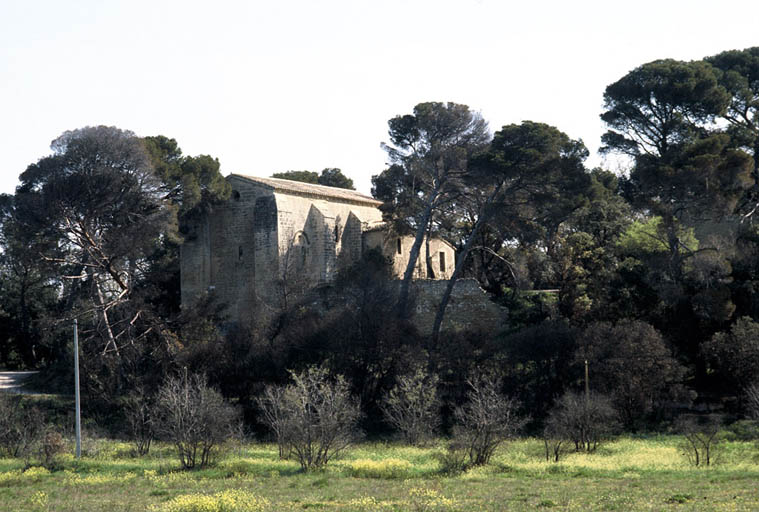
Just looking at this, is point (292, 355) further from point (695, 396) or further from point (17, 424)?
point (695, 396)

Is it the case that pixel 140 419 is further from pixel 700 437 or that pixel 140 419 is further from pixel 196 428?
pixel 700 437

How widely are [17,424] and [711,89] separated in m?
26.5

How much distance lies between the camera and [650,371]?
92.0ft

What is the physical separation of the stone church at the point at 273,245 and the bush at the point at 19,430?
11.1m

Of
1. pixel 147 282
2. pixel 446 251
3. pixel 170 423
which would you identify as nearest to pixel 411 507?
pixel 170 423

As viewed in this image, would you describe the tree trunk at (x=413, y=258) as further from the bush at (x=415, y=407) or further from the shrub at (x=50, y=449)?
the shrub at (x=50, y=449)

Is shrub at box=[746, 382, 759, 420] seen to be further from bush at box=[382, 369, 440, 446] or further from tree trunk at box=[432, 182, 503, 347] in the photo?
tree trunk at box=[432, 182, 503, 347]

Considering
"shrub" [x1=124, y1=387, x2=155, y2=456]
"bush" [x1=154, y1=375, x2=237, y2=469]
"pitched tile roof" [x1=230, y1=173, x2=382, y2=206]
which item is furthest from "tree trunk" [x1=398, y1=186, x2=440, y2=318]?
"bush" [x1=154, y1=375, x2=237, y2=469]

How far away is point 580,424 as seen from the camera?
23.2 metres

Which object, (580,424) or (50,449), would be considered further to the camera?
(580,424)

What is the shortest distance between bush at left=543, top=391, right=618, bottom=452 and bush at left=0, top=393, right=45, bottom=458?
14.2 m

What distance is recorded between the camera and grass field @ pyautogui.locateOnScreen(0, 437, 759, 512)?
13844 millimetres

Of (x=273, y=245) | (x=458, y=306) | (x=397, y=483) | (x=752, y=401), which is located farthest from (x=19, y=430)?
(x=752, y=401)

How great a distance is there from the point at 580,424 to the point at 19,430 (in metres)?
16.2
